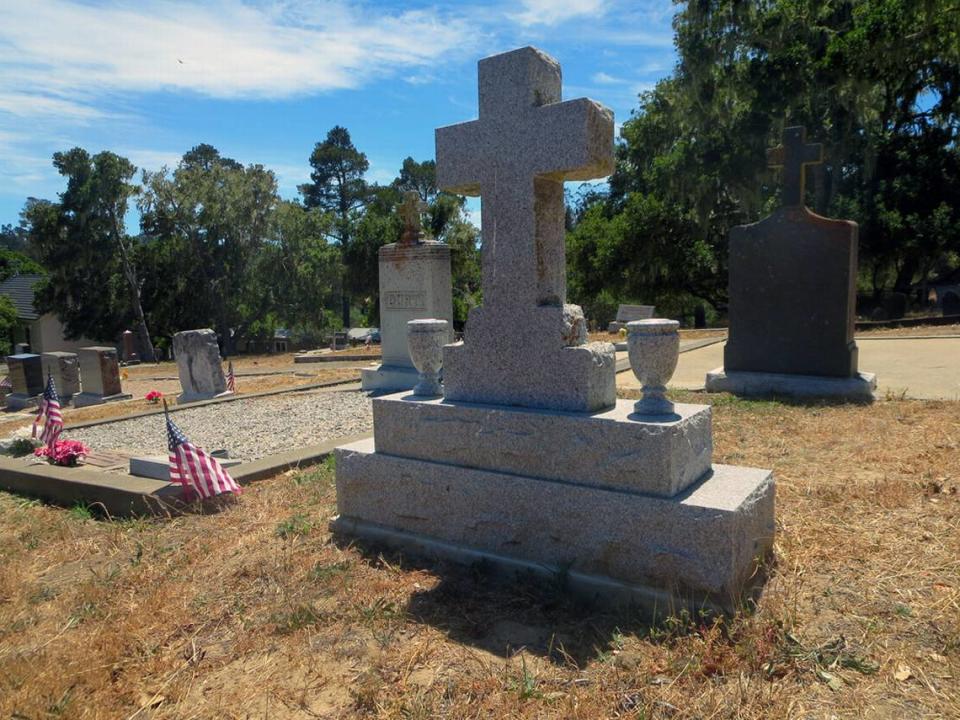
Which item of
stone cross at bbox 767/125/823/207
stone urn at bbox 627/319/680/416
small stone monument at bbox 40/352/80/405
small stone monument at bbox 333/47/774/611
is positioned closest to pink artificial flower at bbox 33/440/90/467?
small stone monument at bbox 333/47/774/611

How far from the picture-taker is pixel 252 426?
322 inches

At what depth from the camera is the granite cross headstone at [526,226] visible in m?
3.45

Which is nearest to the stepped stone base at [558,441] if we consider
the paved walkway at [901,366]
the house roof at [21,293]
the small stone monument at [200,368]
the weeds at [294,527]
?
the weeds at [294,527]

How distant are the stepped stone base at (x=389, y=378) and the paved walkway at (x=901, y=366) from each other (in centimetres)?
315

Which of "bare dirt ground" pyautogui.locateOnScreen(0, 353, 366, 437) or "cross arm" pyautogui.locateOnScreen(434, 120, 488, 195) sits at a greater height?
"cross arm" pyautogui.locateOnScreen(434, 120, 488, 195)

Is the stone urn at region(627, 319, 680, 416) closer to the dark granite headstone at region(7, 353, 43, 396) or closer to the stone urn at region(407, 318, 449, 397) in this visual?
the stone urn at region(407, 318, 449, 397)

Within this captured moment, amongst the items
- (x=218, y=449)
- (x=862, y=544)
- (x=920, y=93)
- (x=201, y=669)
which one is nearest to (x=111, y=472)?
(x=218, y=449)

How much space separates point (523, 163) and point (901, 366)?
7787 millimetres

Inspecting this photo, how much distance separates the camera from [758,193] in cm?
1866

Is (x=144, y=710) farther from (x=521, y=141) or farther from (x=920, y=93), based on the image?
(x=920, y=93)

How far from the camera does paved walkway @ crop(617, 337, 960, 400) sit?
7.48 meters

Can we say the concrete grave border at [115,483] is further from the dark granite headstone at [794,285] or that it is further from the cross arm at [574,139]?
the dark granite headstone at [794,285]

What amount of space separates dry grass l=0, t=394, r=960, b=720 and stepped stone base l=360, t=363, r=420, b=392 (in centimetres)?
614

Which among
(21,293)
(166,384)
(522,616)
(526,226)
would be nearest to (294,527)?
(522,616)
